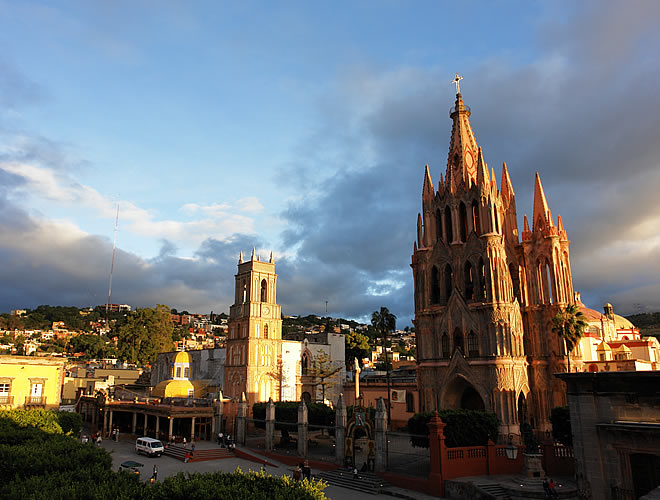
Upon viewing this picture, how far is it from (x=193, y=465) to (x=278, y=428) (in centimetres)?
913

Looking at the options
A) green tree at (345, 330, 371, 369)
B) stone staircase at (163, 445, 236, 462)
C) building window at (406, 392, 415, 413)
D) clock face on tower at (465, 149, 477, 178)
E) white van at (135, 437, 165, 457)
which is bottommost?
stone staircase at (163, 445, 236, 462)

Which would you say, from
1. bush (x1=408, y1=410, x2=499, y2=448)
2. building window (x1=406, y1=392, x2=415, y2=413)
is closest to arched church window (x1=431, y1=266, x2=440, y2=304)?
building window (x1=406, y1=392, x2=415, y2=413)

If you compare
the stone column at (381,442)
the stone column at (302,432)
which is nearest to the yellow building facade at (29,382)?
the stone column at (302,432)

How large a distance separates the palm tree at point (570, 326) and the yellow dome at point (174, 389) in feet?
121

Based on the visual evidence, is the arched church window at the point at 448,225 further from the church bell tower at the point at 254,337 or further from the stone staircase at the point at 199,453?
the stone staircase at the point at 199,453

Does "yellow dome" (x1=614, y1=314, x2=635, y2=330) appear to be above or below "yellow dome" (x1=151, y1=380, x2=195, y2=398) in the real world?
above

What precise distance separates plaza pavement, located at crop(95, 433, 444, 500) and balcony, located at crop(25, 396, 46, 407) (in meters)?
8.55

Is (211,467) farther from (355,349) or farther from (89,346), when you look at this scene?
(89,346)

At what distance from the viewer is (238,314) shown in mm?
60406

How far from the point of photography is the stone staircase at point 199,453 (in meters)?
37.9

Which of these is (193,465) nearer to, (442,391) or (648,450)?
(442,391)

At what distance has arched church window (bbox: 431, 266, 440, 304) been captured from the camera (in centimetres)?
4641

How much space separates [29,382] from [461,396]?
1545 inches

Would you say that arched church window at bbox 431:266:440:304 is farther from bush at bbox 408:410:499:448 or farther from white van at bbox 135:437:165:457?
white van at bbox 135:437:165:457
